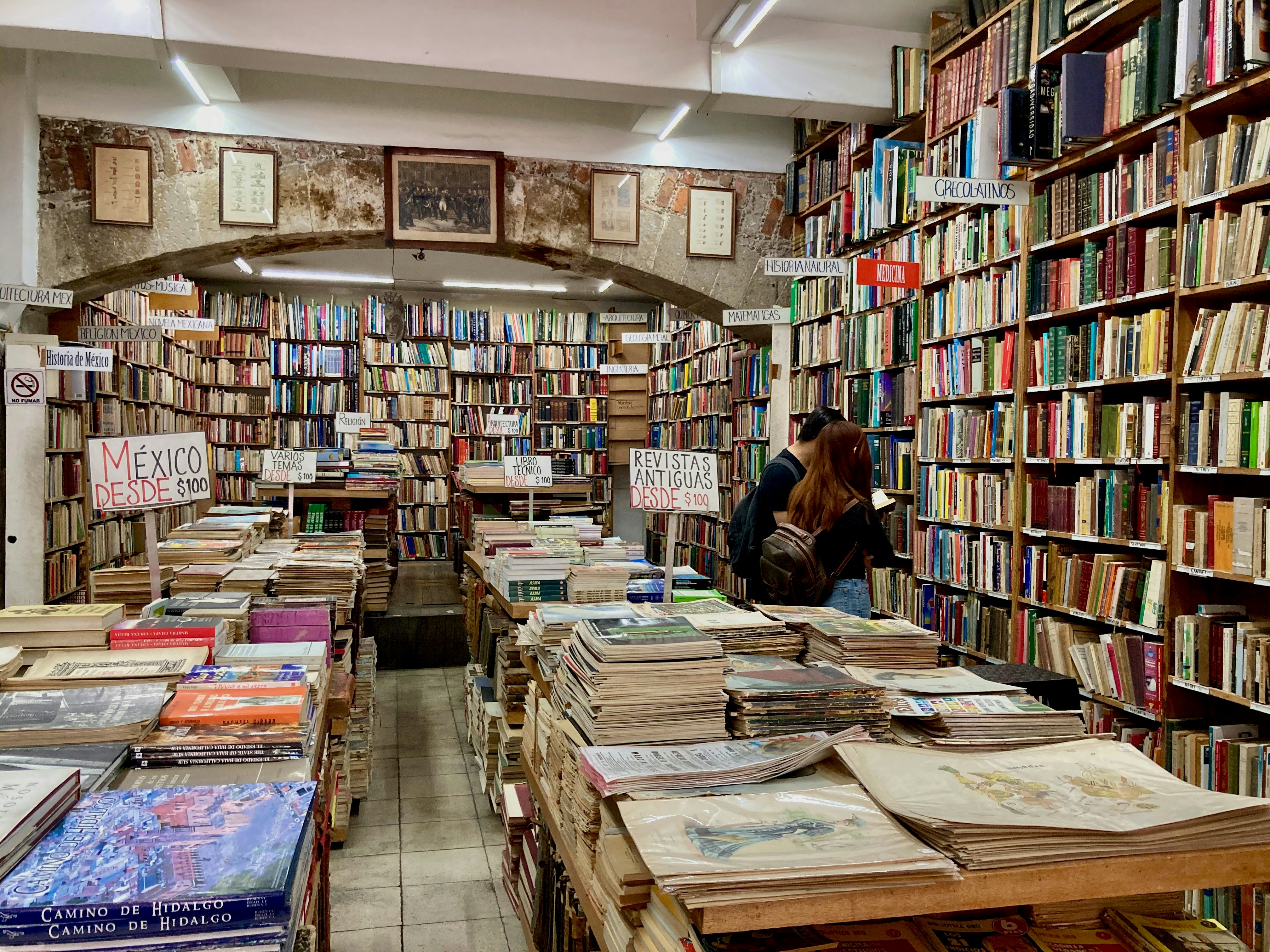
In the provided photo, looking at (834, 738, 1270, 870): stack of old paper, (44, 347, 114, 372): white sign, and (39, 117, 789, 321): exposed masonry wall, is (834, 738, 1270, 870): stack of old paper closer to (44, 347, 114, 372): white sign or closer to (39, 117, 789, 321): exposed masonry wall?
(44, 347, 114, 372): white sign

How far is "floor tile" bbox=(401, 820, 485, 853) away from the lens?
3.49m

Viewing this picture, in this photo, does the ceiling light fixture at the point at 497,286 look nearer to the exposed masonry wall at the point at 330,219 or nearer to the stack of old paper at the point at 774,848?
the exposed masonry wall at the point at 330,219

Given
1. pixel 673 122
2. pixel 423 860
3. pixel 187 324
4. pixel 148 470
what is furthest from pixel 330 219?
pixel 423 860

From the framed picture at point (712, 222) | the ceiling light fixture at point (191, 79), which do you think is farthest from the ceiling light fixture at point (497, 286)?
the ceiling light fixture at point (191, 79)

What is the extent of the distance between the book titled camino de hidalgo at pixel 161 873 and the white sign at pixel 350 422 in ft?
22.7

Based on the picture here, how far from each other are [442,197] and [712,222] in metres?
1.81

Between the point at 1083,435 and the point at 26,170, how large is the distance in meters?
5.62

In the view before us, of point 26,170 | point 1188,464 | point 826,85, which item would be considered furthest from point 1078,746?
point 26,170

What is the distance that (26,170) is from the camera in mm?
5195

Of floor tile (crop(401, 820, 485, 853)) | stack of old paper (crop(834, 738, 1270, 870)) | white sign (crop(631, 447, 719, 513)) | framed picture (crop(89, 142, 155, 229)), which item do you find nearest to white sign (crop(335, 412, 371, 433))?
framed picture (crop(89, 142, 155, 229))

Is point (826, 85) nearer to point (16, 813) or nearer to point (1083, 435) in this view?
point (1083, 435)

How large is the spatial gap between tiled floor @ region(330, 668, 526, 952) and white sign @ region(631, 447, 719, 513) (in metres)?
1.40

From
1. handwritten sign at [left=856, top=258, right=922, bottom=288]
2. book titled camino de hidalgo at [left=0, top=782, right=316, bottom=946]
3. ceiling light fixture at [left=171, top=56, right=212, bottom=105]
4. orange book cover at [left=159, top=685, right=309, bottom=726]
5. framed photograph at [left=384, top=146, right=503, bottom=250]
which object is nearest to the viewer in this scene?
book titled camino de hidalgo at [left=0, top=782, right=316, bottom=946]

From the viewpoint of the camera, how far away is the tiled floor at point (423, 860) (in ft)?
9.21
